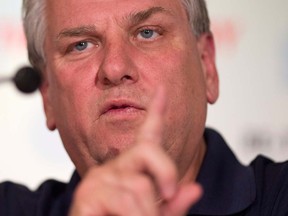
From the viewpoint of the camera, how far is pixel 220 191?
2.01m

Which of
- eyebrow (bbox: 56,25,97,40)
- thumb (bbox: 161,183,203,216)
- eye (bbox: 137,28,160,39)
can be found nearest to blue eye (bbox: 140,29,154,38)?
eye (bbox: 137,28,160,39)

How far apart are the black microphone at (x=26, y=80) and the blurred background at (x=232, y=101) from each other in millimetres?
620

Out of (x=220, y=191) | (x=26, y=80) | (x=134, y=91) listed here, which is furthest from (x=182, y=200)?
(x=26, y=80)

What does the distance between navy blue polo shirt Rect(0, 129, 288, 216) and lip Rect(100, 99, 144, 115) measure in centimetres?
29

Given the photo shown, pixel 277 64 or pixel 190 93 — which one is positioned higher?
pixel 190 93

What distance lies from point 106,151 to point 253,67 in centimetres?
97

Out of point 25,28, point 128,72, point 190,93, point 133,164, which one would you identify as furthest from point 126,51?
point 133,164

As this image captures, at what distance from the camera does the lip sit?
184cm

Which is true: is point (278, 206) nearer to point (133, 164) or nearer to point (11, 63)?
point (133, 164)

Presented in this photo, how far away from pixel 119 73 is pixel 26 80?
1.10 feet

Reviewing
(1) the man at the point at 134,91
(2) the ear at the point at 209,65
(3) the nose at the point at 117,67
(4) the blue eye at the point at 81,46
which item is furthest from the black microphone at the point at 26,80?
(2) the ear at the point at 209,65

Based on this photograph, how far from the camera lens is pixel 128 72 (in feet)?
6.07

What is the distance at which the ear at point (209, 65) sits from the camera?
2137 millimetres

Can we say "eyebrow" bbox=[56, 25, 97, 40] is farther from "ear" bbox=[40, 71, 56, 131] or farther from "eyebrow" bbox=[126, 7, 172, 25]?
"ear" bbox=[40, 71, 56, 131]
